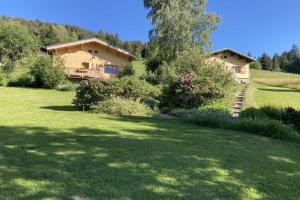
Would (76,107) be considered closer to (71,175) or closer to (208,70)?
(208,70)

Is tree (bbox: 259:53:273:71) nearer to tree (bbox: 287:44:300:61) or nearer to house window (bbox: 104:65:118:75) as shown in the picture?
tree (bbox: 287:44:300:61)

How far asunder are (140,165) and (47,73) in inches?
1091

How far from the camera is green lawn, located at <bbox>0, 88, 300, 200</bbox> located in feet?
18.1

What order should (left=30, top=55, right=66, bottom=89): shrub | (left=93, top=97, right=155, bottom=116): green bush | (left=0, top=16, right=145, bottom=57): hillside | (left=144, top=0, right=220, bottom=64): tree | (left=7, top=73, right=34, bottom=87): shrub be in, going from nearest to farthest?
1. (left=93, top=97, right=155, bottom=116): green bush
2. (left=30, top=55, right=66, bottom=89): shrub
3. (left=7, top=73, right=34, bottom=87): shrub
4. (left=144, top=0, right=220, bottom=64): tree
5. (left=0, top=16, right=145, bottom=57): hillside

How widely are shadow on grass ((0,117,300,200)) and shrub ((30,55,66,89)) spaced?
23593 millimetres

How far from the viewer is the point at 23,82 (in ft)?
113

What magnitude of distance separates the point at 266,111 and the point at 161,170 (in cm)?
994

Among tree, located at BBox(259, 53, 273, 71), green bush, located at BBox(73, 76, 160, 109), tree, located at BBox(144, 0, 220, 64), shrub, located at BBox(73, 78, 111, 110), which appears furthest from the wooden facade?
tree, located at BBox(259, 53, 273, 71)

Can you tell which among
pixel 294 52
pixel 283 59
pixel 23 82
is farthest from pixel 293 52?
pixel 23 82

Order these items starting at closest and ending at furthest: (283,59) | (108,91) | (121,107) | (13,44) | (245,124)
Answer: (245,124) → (121,107) → (108,91) → (13,44) → (283,59)

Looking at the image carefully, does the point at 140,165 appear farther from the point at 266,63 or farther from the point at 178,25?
the point at 266,63

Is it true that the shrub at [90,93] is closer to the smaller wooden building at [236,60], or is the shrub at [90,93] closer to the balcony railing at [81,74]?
the balcony railing at [81,74]

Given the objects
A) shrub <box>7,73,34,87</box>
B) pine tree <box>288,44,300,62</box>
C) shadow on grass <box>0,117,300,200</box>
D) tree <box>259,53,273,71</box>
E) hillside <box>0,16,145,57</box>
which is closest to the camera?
shadow on grass <box>0,117,300,200</box>

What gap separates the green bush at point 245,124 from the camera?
1162 centimetres
